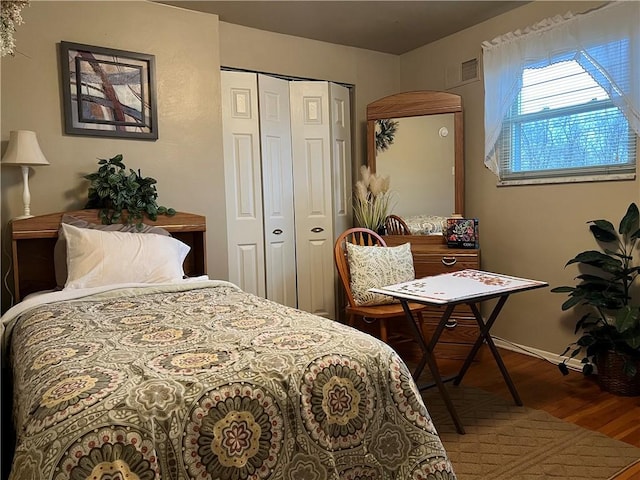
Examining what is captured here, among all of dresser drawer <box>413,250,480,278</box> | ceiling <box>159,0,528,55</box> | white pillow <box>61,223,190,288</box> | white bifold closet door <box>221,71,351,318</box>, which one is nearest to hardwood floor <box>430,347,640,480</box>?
dresser drawer <box>413,250,480,278</box>

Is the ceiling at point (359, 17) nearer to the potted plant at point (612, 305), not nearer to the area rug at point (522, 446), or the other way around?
the potted plant at point (612, 305)

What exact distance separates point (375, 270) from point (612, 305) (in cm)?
140

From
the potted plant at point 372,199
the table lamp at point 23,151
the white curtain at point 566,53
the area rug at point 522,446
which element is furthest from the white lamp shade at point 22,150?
the white curtain at point 566,53

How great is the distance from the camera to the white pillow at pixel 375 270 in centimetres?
312

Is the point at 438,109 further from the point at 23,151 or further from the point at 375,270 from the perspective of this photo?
the point at 23,151

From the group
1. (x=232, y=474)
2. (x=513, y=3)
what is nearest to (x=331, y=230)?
(x=513, y=3)

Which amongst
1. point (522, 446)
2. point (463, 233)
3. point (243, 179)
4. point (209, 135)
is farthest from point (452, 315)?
point (209, 135)

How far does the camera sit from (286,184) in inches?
151

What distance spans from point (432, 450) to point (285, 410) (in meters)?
0.50

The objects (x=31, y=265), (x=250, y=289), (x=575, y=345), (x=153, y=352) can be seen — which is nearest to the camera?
(x=153, y=352)

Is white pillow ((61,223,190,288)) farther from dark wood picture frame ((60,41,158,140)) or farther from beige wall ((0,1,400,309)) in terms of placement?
dark wood picture frame ((60,41,158,140))

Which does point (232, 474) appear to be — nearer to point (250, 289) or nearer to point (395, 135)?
point (250, 289)

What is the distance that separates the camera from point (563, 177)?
3160 millimetres

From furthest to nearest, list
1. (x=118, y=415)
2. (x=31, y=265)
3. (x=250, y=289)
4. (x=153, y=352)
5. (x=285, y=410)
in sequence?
(x=250, y=289), (x=31, y=265), (x=153, y=352), (x=285, y=410), (x=118, y=415)
